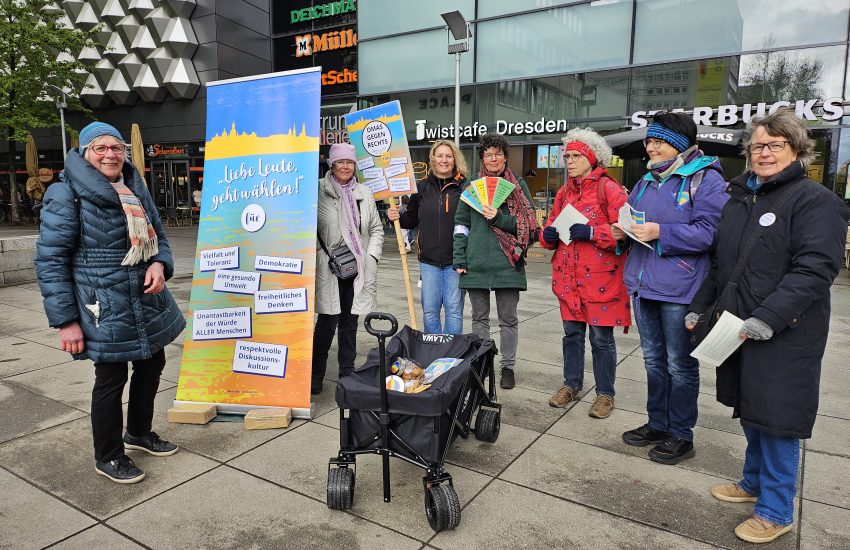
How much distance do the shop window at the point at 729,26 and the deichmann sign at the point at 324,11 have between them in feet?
31.1

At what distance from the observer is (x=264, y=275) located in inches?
153

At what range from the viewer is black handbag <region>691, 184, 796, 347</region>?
2.41 m

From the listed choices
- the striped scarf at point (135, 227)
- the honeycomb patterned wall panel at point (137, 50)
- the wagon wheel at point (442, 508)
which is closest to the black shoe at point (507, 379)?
the wagon wheel at point (442, 508)

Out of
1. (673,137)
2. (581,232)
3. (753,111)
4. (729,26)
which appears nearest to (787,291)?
(673,137)

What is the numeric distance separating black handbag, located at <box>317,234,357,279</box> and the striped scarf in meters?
1.33

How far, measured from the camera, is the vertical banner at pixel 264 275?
387 centimetres

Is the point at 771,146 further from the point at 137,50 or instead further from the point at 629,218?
the point at 137,50

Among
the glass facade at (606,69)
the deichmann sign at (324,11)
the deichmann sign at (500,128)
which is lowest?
the deichmann sign at (500,128)

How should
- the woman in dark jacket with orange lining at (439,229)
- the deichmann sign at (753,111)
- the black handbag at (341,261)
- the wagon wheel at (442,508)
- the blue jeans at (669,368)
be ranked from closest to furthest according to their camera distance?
the wagon wheel at (442,508)
the blue jeans at (669,368)
the black handbag at (341,261)
the woman in dark jacket with orange lining at (439,229)
the deichmann sign at (753,111)

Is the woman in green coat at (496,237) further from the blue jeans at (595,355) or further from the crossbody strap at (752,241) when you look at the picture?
the crossbody strap at (752,241)

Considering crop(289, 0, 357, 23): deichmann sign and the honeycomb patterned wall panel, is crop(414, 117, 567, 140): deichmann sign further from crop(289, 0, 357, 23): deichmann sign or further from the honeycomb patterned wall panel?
the honeycomb patterned wall panel

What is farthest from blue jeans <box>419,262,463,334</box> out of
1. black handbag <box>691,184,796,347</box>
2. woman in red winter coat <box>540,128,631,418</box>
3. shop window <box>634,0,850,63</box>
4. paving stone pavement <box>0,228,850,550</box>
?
shop window <box>634,0,850,63</box>

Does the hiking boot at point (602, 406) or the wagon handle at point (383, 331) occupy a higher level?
the wagon handle at point (383, 331)

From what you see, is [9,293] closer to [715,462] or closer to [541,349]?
[541,349]
